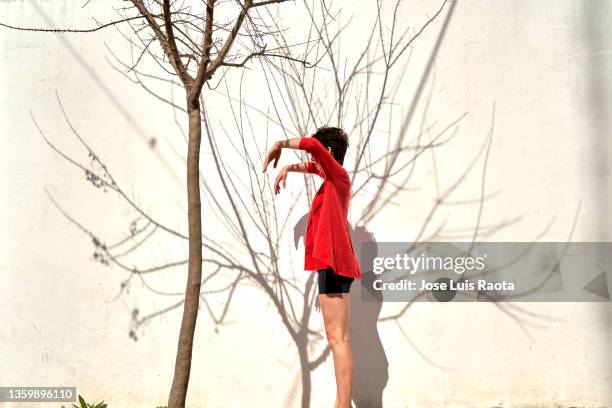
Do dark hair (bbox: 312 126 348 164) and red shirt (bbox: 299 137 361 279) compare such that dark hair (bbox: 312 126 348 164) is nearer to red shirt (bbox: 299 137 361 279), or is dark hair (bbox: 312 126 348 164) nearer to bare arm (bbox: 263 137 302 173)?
red shirt (bbox: 299 137 361 279)

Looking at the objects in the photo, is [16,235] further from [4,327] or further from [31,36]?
[31,36]

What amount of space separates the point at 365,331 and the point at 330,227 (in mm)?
854

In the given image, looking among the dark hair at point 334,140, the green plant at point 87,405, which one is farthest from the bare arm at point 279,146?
the green plant at point 87,405

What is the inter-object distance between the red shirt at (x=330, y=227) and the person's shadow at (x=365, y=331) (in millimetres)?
510

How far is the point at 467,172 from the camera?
3170 mm

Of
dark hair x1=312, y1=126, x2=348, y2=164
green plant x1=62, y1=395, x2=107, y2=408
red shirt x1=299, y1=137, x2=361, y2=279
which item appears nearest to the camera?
red shirt x1=299, y1=137, x2=361, y2=279

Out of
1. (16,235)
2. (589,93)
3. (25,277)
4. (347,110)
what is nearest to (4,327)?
(25,277)

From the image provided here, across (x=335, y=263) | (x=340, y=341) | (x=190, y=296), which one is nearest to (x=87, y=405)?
(x=190, y=296)

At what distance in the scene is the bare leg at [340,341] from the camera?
2.59 metres

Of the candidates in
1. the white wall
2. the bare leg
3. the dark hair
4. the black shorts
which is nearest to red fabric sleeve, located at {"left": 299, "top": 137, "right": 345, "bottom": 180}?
the dark hair

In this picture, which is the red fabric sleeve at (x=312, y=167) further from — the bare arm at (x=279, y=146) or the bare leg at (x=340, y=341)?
the bare leg at (x=340, y=341)

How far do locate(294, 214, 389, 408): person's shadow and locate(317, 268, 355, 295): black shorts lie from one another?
0.57 m

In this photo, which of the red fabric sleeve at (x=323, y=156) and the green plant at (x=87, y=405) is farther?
the green plant at (x=87, y=405)

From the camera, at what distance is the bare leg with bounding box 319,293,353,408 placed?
2.59m
